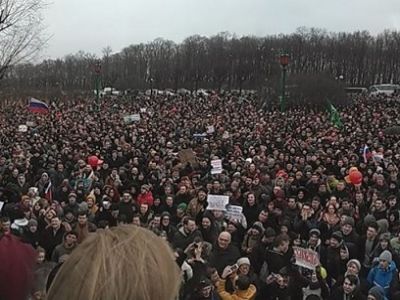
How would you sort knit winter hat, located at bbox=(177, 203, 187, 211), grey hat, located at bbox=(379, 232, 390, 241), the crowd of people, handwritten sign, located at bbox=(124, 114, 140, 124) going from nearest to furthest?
1. the crowd of people
2. grey hat, located at bbox=(379, 232, 390, 241)
3. knit winter hat, located at bbox=(177, 203, 187, 211)
4. handwritten sign, located at bbox=(124, 114, 140, 124)

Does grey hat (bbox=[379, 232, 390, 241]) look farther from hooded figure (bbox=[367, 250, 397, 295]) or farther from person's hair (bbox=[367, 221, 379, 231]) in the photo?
hooded figure (bbox=[367, 250, 397, 295])

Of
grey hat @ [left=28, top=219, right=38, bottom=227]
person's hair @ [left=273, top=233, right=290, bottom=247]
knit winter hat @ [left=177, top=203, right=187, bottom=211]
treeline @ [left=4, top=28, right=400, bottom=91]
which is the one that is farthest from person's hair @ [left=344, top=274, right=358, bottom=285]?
treeline @ [left=4, top=28, right=400, bottom=91]

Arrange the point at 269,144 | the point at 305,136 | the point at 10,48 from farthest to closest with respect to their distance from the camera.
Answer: the point at 305,136 → the point at 269,144 → the point at 10,48

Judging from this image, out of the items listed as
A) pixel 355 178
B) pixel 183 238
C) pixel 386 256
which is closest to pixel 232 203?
pixel 183 238

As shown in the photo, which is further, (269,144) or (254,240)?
(269,144)

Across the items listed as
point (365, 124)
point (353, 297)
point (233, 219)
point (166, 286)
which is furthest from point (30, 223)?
point (365, 124)

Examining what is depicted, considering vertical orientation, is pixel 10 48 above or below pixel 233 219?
above

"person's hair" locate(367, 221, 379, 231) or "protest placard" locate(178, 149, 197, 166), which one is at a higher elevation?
"person's hair" locate(367, 221, 379, 231)

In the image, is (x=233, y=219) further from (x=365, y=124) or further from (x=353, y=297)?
(x=365, y=124)
